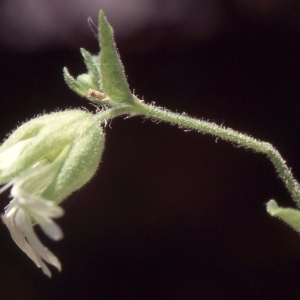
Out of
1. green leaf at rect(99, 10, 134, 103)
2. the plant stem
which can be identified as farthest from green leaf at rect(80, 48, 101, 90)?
the plant stem

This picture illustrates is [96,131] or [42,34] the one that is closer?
[96,131]

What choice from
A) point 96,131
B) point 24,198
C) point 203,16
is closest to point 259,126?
point 203,16

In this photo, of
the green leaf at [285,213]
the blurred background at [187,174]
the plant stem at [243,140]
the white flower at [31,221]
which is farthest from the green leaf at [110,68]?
the blurred background at [187,174]

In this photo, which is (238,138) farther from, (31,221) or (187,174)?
(187,174)

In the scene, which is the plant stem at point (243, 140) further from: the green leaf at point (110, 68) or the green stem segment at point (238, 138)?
the green leaf at point (110, 68)

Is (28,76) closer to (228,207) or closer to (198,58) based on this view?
(198,58)
